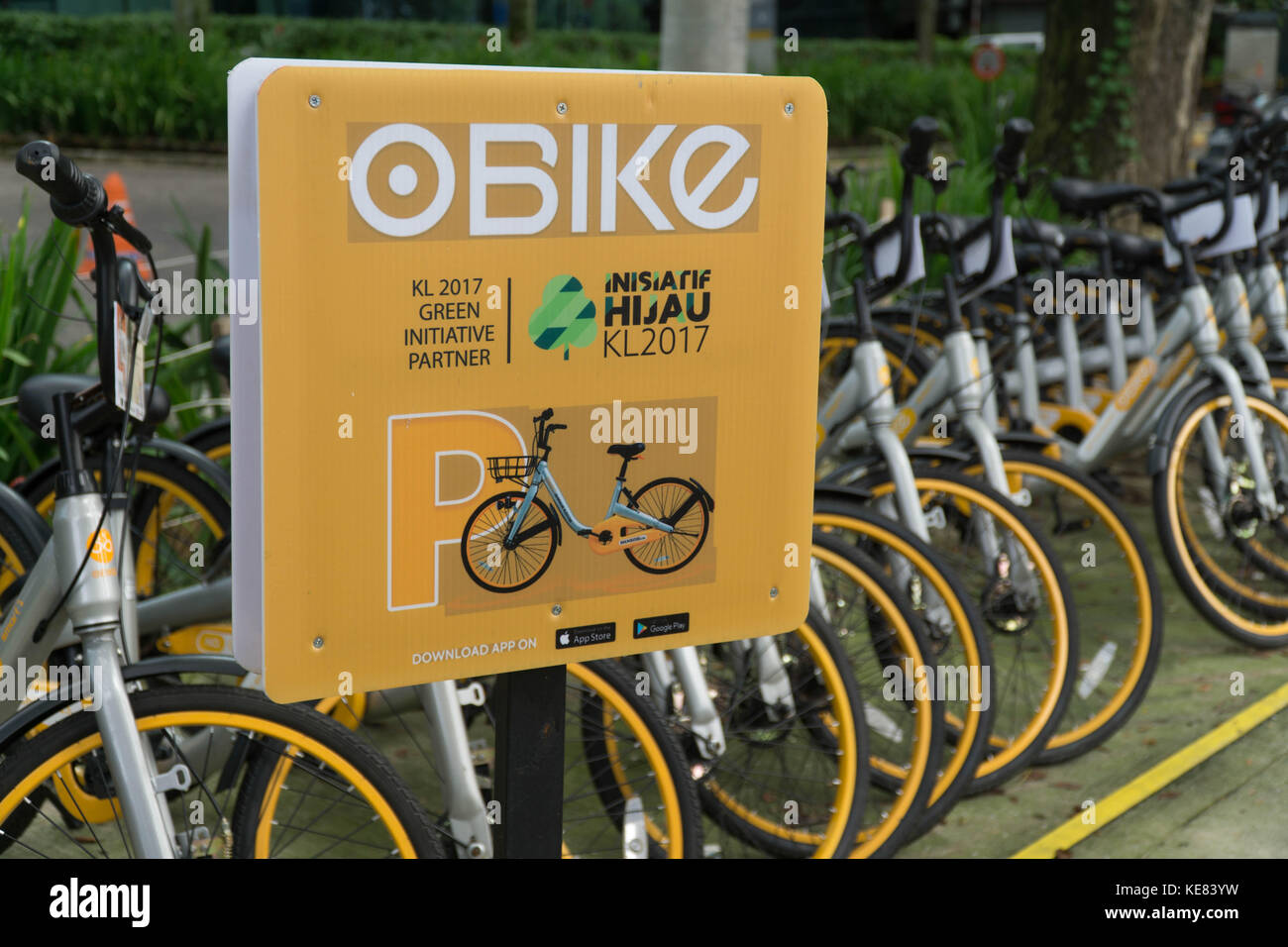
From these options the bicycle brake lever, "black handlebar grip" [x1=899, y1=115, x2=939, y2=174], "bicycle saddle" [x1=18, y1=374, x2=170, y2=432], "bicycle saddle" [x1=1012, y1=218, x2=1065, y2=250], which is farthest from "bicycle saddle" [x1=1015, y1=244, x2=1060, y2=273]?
Answer: the bicycle brake lever

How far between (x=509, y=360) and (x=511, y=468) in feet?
0.44

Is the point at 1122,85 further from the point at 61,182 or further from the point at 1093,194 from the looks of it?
the point at 61,182

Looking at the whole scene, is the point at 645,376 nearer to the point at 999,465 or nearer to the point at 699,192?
the point at 699,192

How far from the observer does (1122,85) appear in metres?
7.11

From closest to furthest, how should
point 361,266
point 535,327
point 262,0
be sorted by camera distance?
point 361,266, point 535,327, point 262,0

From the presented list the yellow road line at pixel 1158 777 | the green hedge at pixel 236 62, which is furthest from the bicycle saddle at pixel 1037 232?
the green hedge at pixel 236 62

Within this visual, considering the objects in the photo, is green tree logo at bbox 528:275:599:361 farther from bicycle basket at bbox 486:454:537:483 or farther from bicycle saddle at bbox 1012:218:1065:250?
bicycle saddle at bbox 1012:218:1065:250

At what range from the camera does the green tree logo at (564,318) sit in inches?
68.2

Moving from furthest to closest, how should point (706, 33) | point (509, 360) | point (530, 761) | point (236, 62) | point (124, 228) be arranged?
1. point (236, 62)
2. point (706, 33)
3. point (124, 228)
4. point (530, 761)
5. point (509, 360)

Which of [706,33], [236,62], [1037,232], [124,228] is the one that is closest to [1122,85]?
[1037,232]

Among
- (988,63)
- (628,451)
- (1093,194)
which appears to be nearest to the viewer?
(628,451)

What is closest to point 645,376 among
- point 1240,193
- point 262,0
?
point 1240,193

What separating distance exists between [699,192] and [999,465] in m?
2.00
